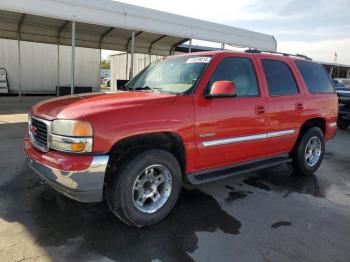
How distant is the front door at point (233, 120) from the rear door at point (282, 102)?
200mm

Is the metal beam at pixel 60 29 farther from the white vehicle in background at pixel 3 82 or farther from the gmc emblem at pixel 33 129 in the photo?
the gmc emblem at pixel 33 129

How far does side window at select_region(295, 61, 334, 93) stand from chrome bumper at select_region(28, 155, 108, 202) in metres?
3.92

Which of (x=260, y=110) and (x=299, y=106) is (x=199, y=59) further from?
(x=299, y=106)

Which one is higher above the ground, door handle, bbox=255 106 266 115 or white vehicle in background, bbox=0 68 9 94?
door handle, bbox=255 106 266 115

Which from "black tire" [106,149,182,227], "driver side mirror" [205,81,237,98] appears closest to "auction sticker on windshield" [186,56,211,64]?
"driver side mirror" [205,81,237,98]

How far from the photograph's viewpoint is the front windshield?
13.5 feet

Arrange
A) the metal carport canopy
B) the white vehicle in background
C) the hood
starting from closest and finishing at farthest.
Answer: the hood, the metal carport canopy, the white vehicle in background

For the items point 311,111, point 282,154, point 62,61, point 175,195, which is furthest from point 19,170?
point 62,61

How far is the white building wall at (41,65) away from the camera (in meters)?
18.1

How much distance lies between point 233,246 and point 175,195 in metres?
0.89

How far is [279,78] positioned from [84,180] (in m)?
3.38

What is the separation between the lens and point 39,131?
11.8 feet

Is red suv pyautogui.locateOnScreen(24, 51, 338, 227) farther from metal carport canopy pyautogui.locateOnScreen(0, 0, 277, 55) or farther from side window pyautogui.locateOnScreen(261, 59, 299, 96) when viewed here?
metal carport canopy pyautogui.locateOnScreen(0, 0, 277, 55)

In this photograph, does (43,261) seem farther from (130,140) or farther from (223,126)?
(223,126)
